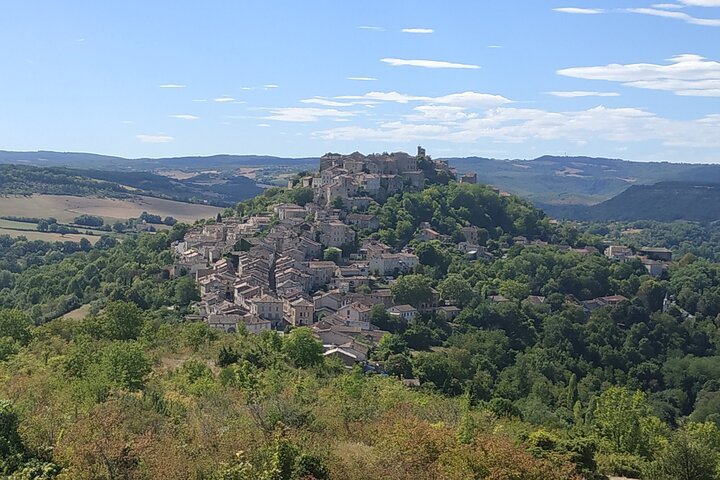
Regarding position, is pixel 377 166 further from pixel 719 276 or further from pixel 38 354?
pixel 38 354

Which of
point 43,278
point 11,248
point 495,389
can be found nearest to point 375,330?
point 495,389

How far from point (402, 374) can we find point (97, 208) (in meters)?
102

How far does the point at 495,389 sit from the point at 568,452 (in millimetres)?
28615

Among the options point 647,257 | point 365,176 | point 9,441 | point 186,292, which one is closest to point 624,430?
point 9,441

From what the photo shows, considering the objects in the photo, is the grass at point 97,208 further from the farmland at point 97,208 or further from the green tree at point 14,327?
the green tree at point 14,327

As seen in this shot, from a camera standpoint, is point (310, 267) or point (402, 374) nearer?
point (402, 374)

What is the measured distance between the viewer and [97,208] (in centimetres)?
13600

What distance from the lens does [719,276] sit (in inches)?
3206

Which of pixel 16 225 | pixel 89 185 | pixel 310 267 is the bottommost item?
pixel 16 225

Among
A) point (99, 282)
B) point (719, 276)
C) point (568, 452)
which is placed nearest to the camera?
point (568, 452)

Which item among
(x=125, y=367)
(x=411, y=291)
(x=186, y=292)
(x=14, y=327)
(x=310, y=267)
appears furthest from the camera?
(x=310, y=267)

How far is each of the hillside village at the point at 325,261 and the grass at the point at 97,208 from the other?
51391mm

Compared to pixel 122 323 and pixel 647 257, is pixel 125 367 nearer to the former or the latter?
pixel 122 323

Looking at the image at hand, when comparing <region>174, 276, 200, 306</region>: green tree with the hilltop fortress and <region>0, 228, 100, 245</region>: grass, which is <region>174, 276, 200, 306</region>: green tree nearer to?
the hilltop fortress
